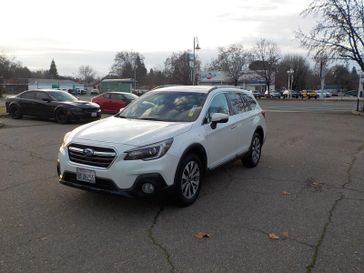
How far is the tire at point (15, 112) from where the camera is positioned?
17.7 meters

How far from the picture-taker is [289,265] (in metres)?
3.78

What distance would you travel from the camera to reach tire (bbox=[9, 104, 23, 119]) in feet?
58.0

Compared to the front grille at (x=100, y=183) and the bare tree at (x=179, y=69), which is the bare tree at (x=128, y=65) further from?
the front grille at (x=100, y=183)

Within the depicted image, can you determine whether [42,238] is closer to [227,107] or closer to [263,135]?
[227,107]

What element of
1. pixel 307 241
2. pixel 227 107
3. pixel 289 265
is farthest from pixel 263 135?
pixel 289 265

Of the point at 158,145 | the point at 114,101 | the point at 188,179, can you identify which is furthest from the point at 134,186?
the point at 114,101

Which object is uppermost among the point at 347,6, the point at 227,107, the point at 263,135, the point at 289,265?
the point at 347,6

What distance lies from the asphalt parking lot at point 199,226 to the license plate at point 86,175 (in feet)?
1.51

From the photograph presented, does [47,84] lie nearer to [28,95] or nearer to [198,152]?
[28,95]

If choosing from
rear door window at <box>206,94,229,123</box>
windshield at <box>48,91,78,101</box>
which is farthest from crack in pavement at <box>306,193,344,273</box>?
windshield at <box>48,91,78,101</box>

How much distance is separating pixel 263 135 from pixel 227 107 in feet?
6.33

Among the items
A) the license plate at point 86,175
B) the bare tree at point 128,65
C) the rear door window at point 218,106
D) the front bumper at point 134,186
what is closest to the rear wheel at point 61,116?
the rear door window at point 218,106

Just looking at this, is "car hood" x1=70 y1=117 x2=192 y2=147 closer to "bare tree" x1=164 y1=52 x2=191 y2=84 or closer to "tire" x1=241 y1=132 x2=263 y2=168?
"tire" x1=241 y1=132 x2=263 y2=168

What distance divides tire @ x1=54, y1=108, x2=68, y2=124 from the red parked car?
5.53 m
